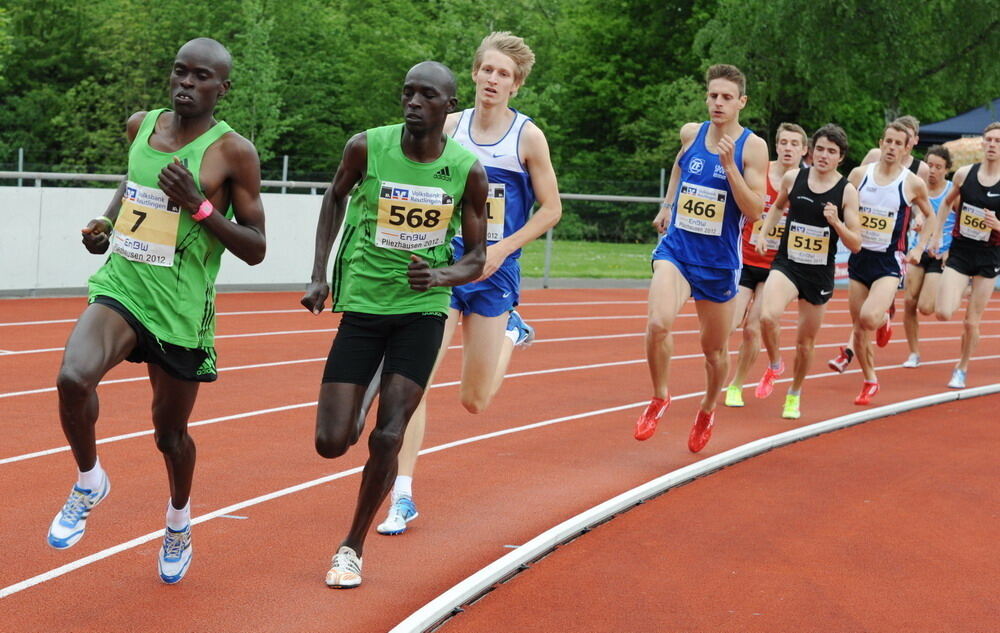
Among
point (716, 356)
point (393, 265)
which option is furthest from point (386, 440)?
point (716, 356)

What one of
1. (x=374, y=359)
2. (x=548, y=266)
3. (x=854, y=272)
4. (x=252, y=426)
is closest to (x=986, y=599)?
(x=374, y=359)

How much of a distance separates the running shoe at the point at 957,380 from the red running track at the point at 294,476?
0.18m

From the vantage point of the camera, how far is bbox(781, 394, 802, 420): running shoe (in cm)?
1049

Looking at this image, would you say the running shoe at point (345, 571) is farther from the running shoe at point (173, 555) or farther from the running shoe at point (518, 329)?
the running shoe at point (518, 329)

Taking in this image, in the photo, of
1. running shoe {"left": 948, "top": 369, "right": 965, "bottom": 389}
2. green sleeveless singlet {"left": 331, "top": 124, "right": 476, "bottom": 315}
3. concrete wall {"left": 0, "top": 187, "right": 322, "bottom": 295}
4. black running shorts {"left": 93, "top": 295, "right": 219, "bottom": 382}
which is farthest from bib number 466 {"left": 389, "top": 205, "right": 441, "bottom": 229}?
concrete wall {"left": 0, "top": 187, "right": 322, "bottom": 295}

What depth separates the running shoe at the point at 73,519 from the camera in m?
4.82

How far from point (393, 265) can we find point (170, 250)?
0.93 metres

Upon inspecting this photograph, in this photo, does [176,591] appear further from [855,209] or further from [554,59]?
[554,59]

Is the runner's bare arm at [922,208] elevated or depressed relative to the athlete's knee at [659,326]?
elevated

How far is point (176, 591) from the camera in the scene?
17.1ft

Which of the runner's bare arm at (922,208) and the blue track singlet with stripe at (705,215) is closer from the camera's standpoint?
the blue track singlet with stripe at (705,215)

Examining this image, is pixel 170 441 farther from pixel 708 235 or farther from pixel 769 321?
pixel 769 321

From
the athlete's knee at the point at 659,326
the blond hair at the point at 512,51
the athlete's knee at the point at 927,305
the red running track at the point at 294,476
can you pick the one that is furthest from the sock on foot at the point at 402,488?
the athlete's knee at the point at 927,305

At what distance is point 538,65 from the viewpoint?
50156 millimetres
